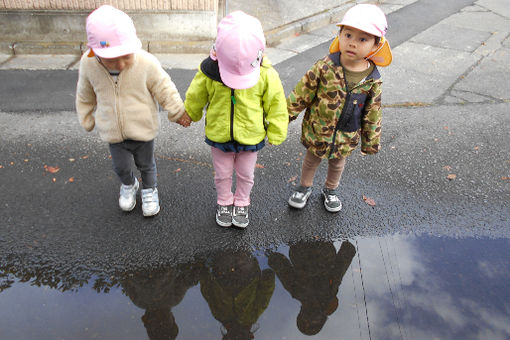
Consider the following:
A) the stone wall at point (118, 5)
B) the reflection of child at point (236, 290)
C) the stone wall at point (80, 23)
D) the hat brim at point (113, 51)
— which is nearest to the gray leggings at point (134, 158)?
the hat brim at point (113, 51)

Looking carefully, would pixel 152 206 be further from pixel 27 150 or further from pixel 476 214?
pixel 476 214

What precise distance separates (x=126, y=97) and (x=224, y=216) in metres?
1.19

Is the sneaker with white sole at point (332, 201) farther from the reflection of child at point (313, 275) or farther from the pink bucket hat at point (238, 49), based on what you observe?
the pink bucket hat at point (238, 49)

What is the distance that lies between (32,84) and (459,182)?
5.34m

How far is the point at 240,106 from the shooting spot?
2.52 metres

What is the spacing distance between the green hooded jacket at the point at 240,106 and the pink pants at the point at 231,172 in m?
0.20

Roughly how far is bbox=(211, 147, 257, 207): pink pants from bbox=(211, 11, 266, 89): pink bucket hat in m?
0.67

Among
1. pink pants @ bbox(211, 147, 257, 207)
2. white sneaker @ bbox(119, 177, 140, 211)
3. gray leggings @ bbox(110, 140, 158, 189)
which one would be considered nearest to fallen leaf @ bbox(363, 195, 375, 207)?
pink pants @ bbox(211, 147, 257, 207)

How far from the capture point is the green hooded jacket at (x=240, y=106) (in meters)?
2.48

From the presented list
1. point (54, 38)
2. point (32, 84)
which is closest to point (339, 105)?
point (32, 84)

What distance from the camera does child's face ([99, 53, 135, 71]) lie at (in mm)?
2445

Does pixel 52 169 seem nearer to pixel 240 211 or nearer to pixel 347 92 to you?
pixel 240 211

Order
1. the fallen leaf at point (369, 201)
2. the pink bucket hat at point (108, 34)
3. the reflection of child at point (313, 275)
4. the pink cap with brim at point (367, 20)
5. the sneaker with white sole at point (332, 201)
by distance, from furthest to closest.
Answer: the fallen leaf at point (369, 201), the sneaker with white sole at point (332, 201), the reflection of child at point (313, 275), the pink cap with brim at point (367, 20), the pink bucket hat at point (108, 34)

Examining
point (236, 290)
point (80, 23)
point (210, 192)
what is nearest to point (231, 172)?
point (210, 192)
